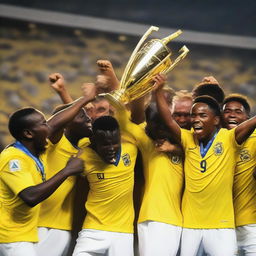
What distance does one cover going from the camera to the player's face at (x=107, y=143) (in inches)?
149

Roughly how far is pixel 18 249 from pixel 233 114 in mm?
1426

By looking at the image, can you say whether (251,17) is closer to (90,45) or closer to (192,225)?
(90,45)

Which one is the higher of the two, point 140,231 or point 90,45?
point 90,45

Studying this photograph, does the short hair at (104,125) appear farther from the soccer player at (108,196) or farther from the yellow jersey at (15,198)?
the yellow jersey at (15,198)

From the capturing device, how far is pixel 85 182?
161 inches

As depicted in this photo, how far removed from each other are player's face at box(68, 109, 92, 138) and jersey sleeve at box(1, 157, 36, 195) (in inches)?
18.5

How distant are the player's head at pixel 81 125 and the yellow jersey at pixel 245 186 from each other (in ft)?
2.77

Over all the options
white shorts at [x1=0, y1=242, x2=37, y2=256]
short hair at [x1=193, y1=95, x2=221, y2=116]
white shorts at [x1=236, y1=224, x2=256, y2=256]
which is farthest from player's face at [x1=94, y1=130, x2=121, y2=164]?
white shorts at [x1=236, y1=224, x2=256, y2=256]

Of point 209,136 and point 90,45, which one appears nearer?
point 209,136

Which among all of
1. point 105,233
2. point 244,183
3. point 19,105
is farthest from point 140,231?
point 19,105

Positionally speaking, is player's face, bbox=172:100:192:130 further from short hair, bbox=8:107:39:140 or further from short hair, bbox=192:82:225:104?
short hair, bbox=8:107:39:140

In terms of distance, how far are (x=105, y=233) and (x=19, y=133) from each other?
2.31 feet

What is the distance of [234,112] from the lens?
13.5 feet

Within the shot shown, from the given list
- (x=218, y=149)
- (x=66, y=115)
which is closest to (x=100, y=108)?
(x=66, y=115)
